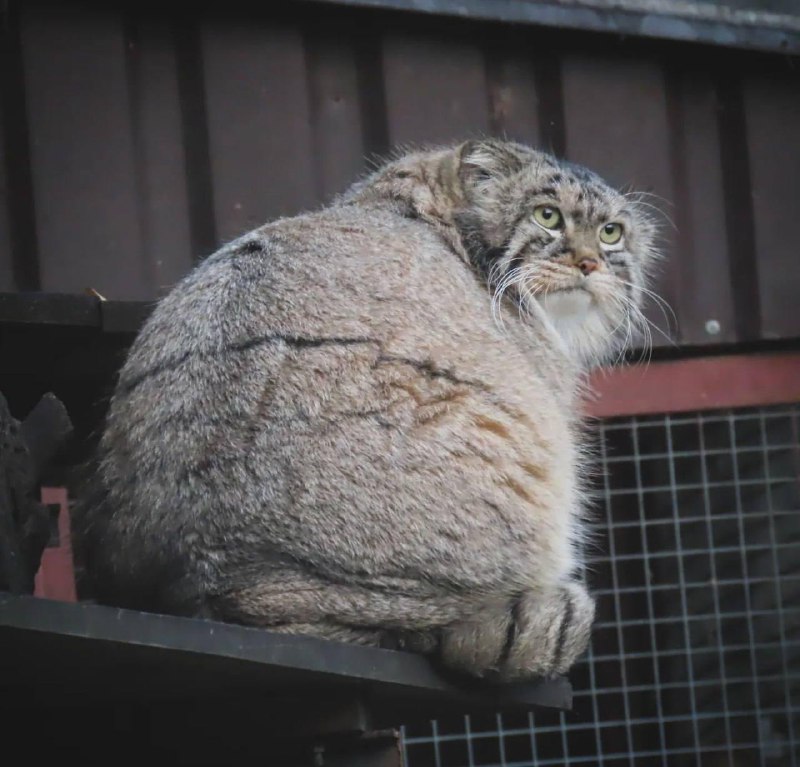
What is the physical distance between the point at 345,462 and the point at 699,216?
2.46 meters

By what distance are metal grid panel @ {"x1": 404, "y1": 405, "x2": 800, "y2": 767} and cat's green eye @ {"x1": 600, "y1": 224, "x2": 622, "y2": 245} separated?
2.85 ft

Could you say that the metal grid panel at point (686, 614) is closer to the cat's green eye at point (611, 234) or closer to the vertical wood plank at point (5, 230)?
the cat's green eye at point (611, 234)

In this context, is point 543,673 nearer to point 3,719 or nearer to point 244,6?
point 3,719

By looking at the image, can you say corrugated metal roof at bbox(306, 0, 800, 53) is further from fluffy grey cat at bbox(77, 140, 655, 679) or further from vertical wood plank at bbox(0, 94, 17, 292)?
fluffy grey cat at bbox(77, 140, 655, 679)

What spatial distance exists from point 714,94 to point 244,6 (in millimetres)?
1624

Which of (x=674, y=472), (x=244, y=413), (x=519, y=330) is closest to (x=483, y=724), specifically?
(x=674, y=472)

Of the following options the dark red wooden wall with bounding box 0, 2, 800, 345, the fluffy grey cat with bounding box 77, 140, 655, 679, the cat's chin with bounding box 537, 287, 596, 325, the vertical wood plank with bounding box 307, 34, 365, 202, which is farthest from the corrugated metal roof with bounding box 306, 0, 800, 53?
A: the fluffy grey cat with bounding box 77, 140, 655, 679

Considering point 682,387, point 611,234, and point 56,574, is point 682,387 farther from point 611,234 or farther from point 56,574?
point 56,574

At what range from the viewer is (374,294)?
121 inches

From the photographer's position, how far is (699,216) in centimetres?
477

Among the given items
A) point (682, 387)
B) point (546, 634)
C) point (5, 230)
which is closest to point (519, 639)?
point (546, 634)

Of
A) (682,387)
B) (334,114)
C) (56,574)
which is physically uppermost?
(334,114)

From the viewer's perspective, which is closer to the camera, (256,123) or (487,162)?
(487,162)

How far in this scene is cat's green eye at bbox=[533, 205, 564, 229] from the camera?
3779 mm
